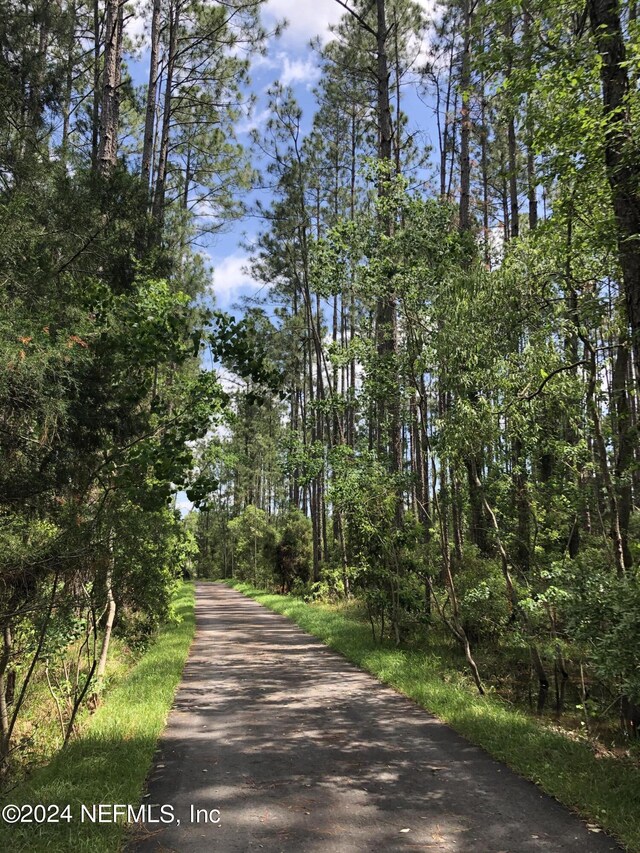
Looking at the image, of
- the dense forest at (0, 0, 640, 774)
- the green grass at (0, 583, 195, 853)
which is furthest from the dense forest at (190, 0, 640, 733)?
the green grass at (0, 583, 195, 853)

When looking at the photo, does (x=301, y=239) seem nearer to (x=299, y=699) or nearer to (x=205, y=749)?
(x=299, y=699)

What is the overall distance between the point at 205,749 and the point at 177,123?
1451 centimetres

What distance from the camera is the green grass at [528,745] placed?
154 inches

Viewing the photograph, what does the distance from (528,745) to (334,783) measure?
184 centimetres

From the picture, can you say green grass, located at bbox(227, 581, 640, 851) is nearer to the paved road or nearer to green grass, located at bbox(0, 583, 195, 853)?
the paved road

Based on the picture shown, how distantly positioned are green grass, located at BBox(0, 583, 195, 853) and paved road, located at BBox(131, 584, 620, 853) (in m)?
0.19

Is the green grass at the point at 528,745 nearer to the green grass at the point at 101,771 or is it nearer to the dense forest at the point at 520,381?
the dense forest at the point at 520,381

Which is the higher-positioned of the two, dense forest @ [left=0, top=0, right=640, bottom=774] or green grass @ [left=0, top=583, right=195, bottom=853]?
dense forest @ [left=0, top=0, right=640, bottom=774]

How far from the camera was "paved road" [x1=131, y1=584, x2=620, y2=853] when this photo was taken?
3537 millimetres

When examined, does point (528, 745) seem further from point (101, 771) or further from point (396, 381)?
point (396, 381)

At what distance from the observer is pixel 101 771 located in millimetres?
4457

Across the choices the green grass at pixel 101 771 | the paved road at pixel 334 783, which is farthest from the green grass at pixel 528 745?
the green grass at pixel 101 771

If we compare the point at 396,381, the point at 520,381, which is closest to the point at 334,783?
the point at 520,381

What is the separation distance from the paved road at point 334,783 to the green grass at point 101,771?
7.6 inches
